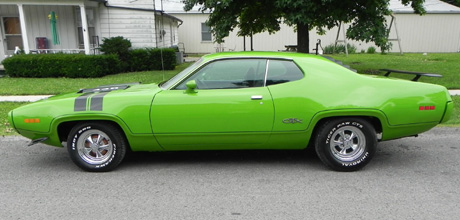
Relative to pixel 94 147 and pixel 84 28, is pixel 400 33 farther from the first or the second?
pixel 94 147

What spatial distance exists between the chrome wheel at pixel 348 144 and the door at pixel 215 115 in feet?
2.71

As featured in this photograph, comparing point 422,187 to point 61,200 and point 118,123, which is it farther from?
point 61,200

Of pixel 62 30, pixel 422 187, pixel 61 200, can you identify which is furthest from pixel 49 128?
pixel 62 30

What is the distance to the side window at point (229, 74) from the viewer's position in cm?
430

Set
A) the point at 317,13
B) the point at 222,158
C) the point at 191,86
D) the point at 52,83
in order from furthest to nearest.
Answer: the point at 52,83
the point at 317,13
the point at 222,158
the point at 191,86

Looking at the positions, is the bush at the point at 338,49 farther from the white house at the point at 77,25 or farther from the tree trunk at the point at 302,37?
the tree trunk at the point at 302,37

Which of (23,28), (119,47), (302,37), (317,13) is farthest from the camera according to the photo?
(119,47)

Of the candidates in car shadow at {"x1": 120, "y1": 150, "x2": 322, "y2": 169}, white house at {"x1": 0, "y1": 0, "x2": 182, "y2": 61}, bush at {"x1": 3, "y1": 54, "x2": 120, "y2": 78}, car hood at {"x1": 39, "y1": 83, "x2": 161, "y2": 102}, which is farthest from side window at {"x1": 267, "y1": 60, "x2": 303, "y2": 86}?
white house at {"x1": 0, "y1": 0, "x2": 182, "y2": 61}

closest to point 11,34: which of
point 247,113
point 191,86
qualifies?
point 191,86

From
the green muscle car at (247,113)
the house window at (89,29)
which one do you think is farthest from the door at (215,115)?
the house window at (89,29)

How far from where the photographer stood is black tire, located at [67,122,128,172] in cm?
422

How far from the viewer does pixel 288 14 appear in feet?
32.3

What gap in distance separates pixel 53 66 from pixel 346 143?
1182 centimetres

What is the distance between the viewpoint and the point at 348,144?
4.30 meters
